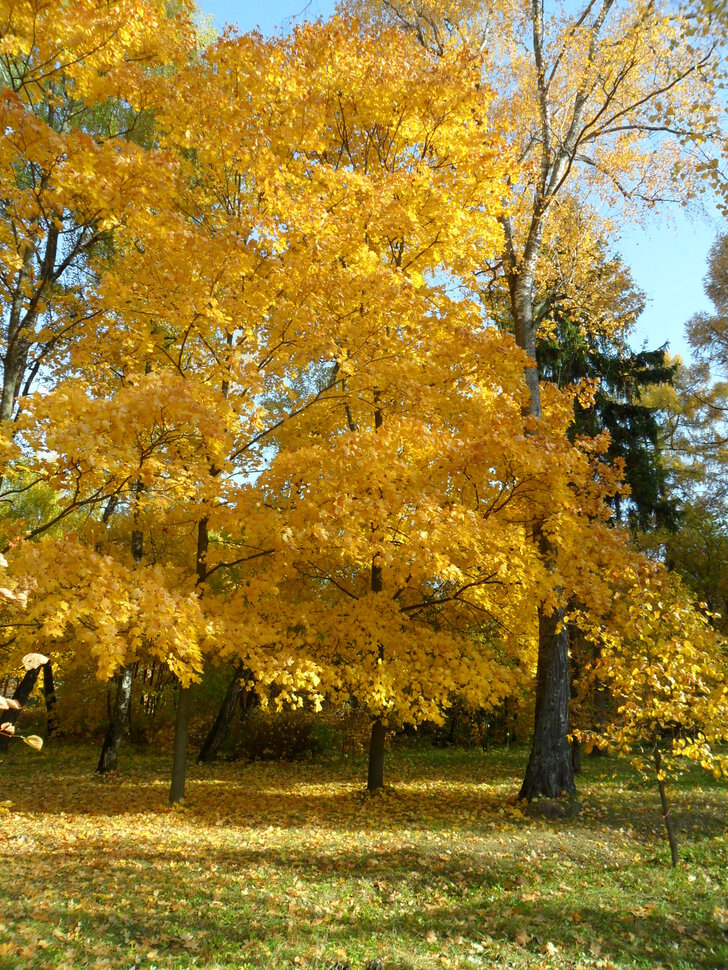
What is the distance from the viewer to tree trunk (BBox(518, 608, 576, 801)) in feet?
29.7

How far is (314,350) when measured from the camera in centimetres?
724

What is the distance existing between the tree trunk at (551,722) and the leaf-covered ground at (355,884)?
0.53m

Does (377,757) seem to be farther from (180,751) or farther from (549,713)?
(180,751)

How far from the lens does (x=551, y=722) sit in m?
9.24

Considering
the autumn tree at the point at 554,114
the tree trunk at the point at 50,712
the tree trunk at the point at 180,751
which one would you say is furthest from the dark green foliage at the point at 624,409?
the tree trunk at the point at 50,712

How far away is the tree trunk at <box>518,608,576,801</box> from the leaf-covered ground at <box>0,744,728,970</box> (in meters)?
0.53

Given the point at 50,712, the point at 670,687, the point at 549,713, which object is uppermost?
the point at 670,687

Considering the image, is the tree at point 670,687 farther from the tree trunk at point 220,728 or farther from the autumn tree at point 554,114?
the tree trunk at point 220,728

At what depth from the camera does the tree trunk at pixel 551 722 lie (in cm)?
904

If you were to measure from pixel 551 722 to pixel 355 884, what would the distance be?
5050mm

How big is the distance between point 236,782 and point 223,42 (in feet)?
38.6

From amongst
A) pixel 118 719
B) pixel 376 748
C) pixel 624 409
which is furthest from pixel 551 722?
pixel 624 409

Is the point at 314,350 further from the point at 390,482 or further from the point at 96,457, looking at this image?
the point at 96,457

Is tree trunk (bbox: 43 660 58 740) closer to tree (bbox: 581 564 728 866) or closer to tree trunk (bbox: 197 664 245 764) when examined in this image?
tree trunk (bbox: 197 664 245 764)
